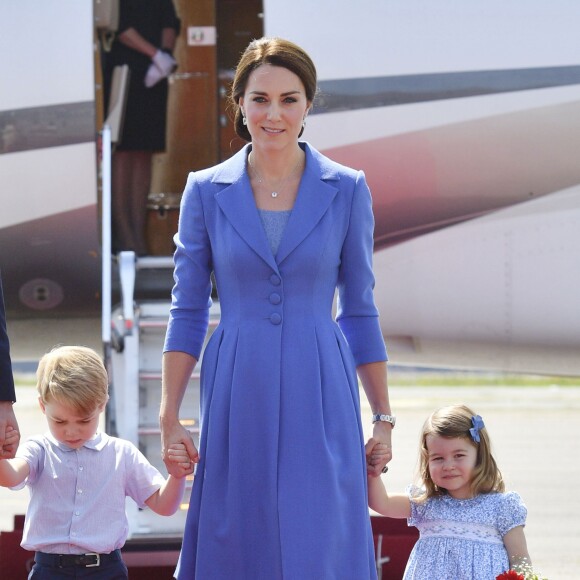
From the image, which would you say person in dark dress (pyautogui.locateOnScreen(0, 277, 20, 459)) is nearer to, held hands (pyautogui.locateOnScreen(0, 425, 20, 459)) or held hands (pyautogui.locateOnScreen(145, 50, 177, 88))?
held hands (pyautogui.locateOnScreen(0, 425, 20, 459))

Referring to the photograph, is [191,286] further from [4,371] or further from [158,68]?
[158,68]

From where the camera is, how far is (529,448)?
38.1ft

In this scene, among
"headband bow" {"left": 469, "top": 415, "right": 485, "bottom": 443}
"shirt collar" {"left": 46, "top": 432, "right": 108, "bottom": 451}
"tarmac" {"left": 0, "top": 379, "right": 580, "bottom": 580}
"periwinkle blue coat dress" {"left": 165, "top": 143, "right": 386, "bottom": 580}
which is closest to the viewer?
"periwinkle blue coat dress" {"left": 165, "top": 143, "right": 386, "bottom": 580}

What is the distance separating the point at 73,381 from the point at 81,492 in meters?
0.31

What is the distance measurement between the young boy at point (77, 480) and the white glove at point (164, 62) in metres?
3.27

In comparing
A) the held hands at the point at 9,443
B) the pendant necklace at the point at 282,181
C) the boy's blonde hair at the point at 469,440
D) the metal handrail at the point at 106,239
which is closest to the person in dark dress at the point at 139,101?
the metal handrail at the point at 106,239

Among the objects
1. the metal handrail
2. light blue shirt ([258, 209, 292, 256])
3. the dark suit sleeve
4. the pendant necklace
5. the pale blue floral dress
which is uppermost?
the metal handrail

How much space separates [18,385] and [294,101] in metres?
17.0

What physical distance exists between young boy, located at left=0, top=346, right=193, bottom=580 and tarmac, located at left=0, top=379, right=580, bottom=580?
2849 mm

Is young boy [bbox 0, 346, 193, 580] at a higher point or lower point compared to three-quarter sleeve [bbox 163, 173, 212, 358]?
lower

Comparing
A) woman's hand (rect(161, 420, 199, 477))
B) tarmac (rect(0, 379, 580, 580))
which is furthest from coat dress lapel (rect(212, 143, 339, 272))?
tarmac (rect(0, 379, 580, 580))

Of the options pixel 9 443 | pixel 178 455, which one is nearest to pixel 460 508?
pixel 178 455

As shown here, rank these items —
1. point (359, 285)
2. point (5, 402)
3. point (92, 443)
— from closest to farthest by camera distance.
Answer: point (359, 285) → point (5, 402) → point (92, 443)

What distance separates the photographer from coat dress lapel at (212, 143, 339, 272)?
2.48 m
